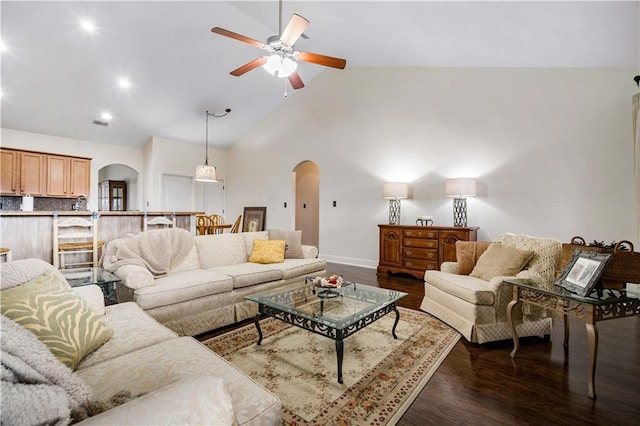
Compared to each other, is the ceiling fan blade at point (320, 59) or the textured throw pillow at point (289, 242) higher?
the ceiling fan blade at point (320, 59)

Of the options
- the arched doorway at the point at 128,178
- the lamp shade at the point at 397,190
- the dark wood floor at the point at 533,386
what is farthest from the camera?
the arched doorway at the point at 128,178

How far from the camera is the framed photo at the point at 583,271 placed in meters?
1.79

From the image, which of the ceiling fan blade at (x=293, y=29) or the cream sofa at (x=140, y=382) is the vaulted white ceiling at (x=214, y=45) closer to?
the ceiling fan blade at (x=293, y=29)

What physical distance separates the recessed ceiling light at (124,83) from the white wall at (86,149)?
223 centimetres

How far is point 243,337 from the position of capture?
2.53m

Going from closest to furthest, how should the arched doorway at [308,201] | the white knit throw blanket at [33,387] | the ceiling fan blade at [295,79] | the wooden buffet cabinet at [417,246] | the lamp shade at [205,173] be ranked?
the white knit throw blanket at [33,387] → the ceiling fan blade at [295,79] → the wooden buffet cabinet at [417,246] → the lamp shade at [205,173] → the arched doorway at [308,201]

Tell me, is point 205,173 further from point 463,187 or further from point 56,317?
point 56,317

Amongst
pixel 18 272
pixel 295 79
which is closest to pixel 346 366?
pixel 18 272

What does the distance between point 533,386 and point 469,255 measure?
1307mm

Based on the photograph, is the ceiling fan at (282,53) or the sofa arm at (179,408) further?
the ceiling fan at (282,53)

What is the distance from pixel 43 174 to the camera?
228 inches

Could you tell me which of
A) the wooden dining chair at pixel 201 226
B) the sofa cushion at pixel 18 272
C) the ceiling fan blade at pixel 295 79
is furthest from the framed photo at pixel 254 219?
the sofa cushion at pixel 18 272

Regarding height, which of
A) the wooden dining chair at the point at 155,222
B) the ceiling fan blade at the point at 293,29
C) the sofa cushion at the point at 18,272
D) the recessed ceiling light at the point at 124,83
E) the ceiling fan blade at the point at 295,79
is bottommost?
the sofa cushion at the point at 18,272

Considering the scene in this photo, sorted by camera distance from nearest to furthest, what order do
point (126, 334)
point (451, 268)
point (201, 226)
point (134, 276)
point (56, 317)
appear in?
point (56, 317)
point (126, 334)
point (134, 276)
point (451, 268)
point (201, 226)
